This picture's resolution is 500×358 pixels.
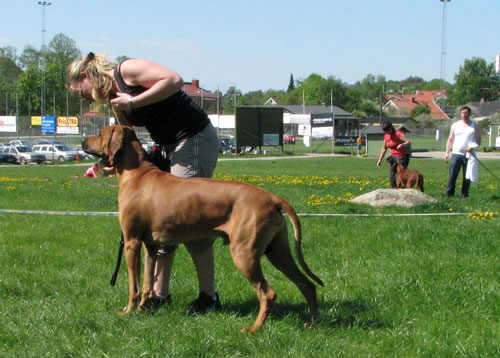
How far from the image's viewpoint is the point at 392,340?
368cm

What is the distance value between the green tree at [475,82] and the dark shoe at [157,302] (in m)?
121

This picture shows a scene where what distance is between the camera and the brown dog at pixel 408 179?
13461 mm

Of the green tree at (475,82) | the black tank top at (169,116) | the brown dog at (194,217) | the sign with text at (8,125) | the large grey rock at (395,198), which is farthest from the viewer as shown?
the green tree at (475,82)

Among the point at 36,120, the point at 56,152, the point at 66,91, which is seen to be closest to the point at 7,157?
the point at 56,152

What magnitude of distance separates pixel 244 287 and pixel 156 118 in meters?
1.69

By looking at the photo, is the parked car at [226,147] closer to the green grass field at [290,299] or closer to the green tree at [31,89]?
the green grass field at [290,299]

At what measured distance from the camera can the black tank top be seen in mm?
4207

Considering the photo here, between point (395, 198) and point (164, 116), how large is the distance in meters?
6.52

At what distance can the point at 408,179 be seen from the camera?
44.3 feet

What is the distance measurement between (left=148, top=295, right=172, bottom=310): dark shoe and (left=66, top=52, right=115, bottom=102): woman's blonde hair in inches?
63.8

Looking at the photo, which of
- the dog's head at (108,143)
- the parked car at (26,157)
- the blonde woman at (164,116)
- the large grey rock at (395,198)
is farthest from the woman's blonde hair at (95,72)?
the parked car at (26,157)

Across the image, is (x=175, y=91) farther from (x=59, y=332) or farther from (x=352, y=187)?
(x=352, y=187)

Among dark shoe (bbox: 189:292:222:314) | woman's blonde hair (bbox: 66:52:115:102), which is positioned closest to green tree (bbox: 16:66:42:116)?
woman's blonde hair (bbox: 66:52:115:102)

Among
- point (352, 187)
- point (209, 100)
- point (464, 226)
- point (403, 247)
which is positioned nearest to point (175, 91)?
point (403, 247)
